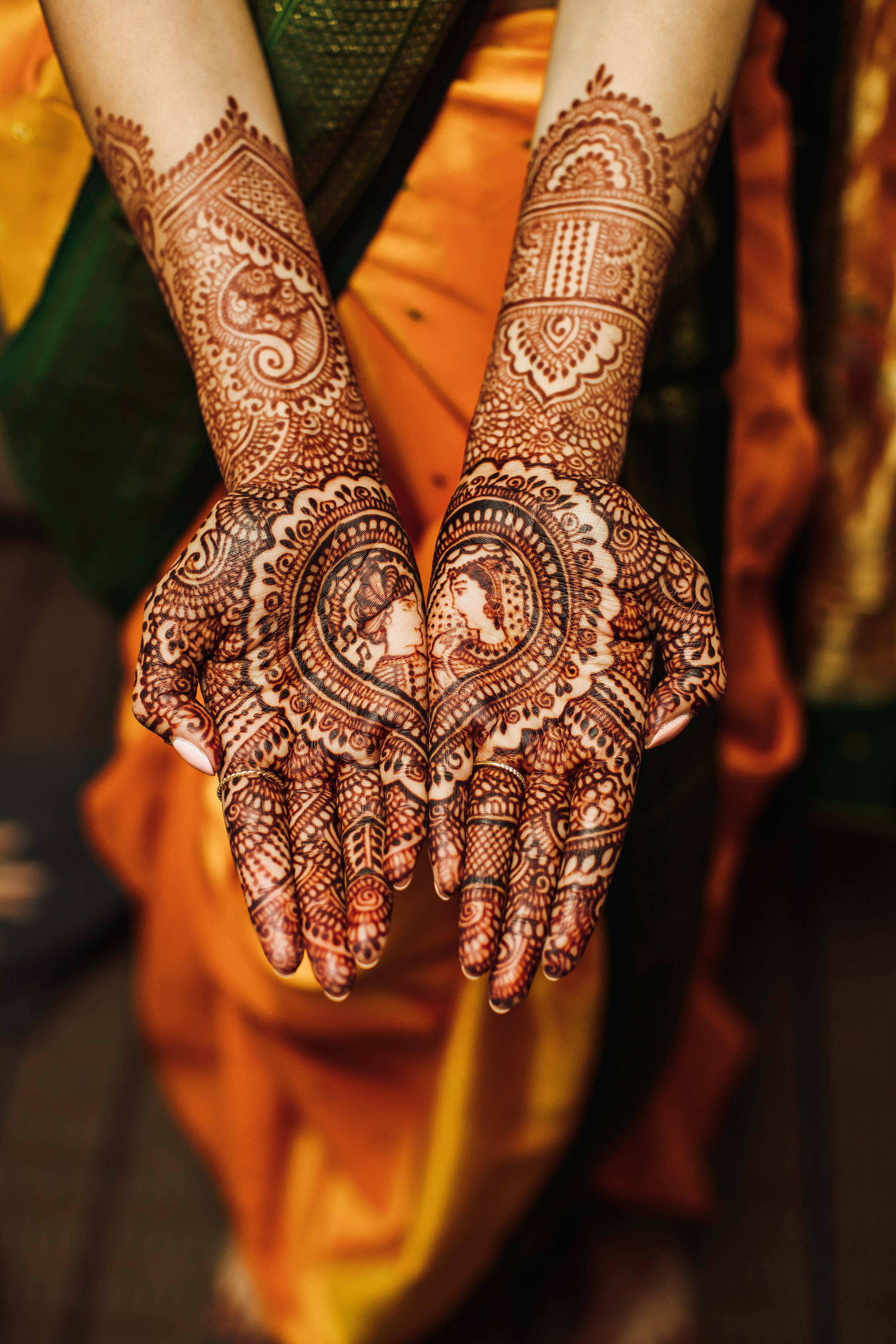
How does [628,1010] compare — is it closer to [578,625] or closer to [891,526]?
[578,625]

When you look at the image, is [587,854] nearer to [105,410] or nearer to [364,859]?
[364,859]

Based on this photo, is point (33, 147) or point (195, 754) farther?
point (33, 147)

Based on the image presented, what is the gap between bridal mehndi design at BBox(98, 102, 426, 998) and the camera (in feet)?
1.71

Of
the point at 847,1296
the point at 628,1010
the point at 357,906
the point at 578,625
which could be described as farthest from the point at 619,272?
the point at 847,1296

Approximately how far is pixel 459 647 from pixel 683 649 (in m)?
0.12

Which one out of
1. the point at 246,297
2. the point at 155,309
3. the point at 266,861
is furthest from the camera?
the point at 155,309

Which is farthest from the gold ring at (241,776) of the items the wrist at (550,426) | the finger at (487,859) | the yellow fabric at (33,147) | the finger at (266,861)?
the yellow fabric at (33,147)

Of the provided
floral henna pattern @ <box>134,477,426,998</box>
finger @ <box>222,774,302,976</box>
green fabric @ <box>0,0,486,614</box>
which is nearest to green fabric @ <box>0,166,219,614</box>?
green fabric @ <box>0,0,486,614</box>

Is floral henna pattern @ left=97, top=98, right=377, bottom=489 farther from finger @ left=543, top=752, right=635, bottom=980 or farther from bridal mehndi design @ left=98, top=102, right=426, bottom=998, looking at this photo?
finger @ left=543, top=752, right=635, bottom=980

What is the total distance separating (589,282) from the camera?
609mm

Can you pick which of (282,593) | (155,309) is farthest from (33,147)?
(282,593)

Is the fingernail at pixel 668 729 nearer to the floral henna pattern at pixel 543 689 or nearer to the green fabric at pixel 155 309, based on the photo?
the floral henna pattern at pixel 543 689

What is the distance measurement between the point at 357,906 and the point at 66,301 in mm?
497

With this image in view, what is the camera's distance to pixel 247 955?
2.69 feet
